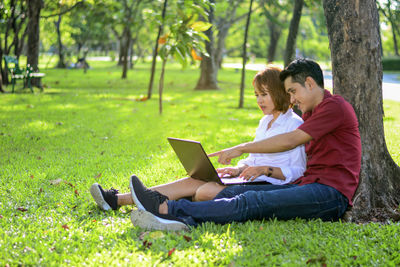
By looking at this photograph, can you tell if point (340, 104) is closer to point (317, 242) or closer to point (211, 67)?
point (317, 242)

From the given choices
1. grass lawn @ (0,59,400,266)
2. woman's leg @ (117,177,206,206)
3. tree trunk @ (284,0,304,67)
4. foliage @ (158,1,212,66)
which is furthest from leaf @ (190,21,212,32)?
woman's leg @ (117,177,206,206)

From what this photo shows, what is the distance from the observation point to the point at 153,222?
312 cm

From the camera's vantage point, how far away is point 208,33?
1572 cm

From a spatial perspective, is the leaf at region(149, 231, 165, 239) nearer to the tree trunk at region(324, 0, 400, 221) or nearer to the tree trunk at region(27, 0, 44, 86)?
the tree trunk at region(324, 0, 400, 221)

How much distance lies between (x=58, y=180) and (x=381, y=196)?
325cm

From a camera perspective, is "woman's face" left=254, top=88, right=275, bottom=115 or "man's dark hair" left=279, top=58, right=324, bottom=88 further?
"woman's face" left=254, top=88, right=275, bottom=115

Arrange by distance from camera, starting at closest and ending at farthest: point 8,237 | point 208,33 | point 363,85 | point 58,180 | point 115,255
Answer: point 115,255 < point 8,237 < point 363,85 < point 58,180 < point 208,33

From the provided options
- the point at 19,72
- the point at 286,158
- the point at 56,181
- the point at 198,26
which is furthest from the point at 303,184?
the point at 19,72

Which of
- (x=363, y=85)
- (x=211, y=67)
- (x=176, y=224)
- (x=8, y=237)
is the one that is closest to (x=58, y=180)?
(x=8, y=237)

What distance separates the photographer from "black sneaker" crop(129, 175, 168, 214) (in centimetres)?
320

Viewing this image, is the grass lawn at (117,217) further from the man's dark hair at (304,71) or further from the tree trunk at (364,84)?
the man's dark hair at (304,71)

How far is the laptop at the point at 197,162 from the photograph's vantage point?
10.6 feet

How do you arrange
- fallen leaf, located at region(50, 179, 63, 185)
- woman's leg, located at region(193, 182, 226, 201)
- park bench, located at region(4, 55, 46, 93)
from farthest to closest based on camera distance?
park bench, located at region(4, 55, 46, 93) < fallen leaf, located at region(50, 179, 63, 185) < woman's leg, located at region(193, 182, 226, 201)

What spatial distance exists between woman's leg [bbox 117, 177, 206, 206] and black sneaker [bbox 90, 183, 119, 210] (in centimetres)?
A: 5
